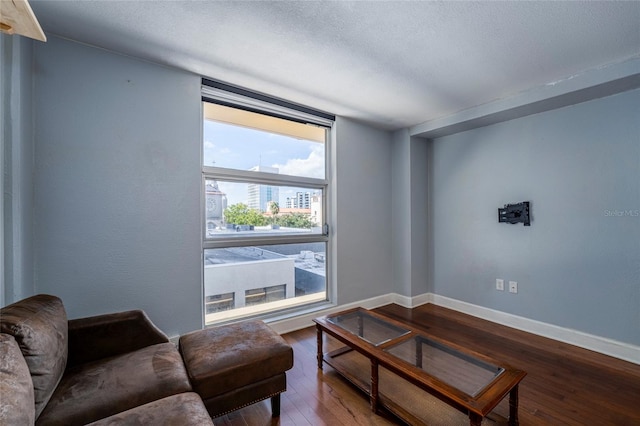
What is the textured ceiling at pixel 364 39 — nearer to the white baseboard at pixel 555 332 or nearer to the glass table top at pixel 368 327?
the glass table top at pixel 368 327

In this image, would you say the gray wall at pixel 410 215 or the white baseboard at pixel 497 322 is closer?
the white baseboard at pixel 497 322

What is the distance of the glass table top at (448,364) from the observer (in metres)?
1.50

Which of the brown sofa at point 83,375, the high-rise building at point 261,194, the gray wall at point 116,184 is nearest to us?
the brown sofa at point 83,375

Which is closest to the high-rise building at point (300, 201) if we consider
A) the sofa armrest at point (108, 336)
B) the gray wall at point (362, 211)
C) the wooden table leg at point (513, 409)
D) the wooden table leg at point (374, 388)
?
the gray wall at point (362, 211)

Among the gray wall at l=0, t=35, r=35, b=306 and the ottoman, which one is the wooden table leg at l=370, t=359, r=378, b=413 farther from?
the gray wall at l=0, t=35, r=35, b=306

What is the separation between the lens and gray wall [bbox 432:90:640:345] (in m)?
2.36

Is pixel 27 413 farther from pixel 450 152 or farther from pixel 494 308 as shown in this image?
pixel 450 152

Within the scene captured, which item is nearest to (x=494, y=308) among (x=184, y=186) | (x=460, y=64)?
(x=460, y=64)

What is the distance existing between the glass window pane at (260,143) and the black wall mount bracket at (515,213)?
2093mm

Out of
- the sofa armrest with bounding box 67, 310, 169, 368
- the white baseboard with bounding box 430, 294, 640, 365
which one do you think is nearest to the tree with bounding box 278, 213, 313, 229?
the sofa armrest with bounding box 67, 310, 169, 368

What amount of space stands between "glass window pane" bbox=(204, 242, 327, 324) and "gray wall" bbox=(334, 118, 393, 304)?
0.32 meters

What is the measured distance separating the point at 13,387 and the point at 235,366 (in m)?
0.86

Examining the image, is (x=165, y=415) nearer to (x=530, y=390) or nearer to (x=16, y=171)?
(x=16, y=171)

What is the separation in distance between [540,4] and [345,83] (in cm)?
140
